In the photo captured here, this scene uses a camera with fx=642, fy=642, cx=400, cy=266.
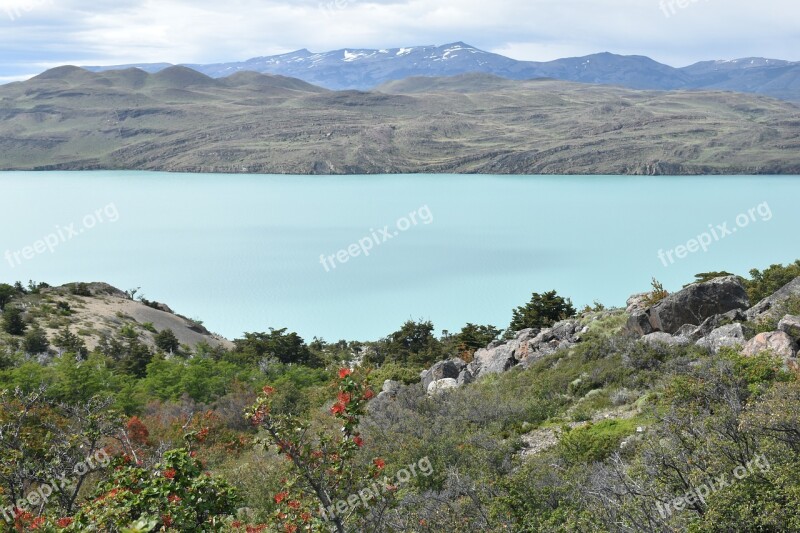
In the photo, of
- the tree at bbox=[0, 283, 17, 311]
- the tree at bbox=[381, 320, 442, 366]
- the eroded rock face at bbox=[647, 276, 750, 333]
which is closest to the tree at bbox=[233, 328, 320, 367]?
the tree at bbox=[381, 320, 442, 366]

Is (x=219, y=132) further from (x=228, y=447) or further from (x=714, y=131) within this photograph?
(x=228, y=447)

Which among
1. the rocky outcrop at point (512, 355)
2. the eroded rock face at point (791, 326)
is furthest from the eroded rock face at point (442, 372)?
the eroded rock face at point (791, 326)

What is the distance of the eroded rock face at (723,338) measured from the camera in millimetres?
14012

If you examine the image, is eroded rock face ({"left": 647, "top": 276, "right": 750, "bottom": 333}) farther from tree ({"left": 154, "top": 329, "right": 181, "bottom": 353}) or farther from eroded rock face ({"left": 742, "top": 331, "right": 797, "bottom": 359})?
tree ({"left": 154, "top": 329, "right": 181, "bottom": 353})

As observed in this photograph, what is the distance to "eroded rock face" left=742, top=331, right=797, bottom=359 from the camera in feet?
38.1

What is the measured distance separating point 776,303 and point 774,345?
4.01m

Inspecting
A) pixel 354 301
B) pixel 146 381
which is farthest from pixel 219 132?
pixel 146 381

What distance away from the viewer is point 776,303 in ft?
50.4

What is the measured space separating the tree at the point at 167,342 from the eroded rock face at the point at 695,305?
69.6 feet

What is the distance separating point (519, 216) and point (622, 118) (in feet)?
448

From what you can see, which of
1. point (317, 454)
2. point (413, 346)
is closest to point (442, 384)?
point (413, 346)

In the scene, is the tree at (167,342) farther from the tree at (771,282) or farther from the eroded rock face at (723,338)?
the tree at (771,282)

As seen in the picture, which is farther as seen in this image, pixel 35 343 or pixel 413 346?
pixel 413 346

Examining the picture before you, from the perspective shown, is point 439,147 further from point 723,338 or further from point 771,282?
point 723,338
